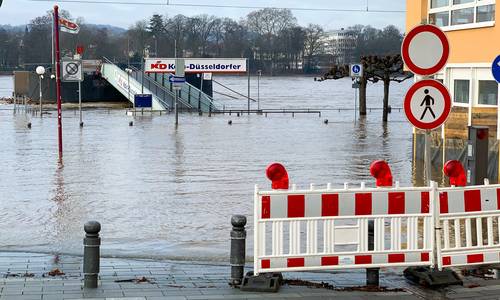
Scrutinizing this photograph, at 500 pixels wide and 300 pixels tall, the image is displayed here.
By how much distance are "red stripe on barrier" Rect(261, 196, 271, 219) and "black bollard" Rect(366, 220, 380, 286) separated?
100 cm

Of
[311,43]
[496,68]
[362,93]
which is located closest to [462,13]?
[496,68]

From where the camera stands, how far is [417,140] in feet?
70.4

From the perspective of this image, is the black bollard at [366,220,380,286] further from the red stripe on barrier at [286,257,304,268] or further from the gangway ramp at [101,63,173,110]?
the gangway ramp at [101,63,173,110]

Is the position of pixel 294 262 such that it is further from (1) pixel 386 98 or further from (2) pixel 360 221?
(1) pixel 386 98

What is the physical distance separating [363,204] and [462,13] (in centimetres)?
1200

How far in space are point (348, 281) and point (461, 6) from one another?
11900mm

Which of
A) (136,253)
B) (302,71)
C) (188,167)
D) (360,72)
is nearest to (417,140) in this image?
(188,167)

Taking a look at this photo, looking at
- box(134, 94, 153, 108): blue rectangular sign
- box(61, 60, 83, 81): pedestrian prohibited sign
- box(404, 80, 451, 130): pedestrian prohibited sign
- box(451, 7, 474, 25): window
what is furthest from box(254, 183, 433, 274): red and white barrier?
box(134, 94, 153, 108): blue rectangular sign

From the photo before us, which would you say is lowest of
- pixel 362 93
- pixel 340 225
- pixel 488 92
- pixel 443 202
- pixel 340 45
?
pixel 340 225

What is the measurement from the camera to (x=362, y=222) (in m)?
7.50

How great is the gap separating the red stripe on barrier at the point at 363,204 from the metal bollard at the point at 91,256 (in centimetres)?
235

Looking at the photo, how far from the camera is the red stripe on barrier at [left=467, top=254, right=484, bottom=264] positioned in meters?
7.80

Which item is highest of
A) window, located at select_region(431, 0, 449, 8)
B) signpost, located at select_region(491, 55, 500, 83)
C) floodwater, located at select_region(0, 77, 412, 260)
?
window, located at select_region(431, 0, 449, 8)

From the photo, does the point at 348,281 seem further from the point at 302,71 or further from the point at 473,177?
the point at 302,71
